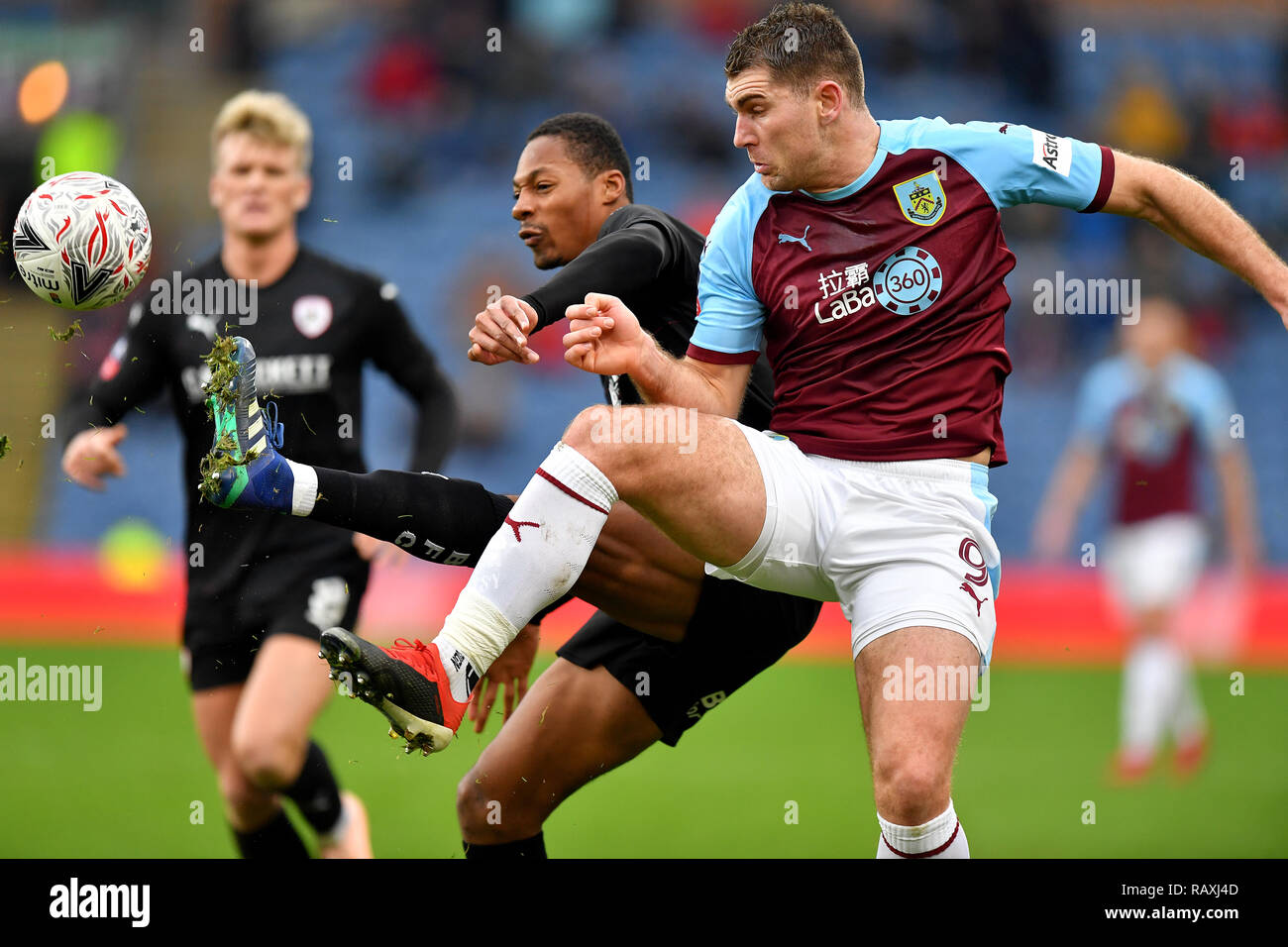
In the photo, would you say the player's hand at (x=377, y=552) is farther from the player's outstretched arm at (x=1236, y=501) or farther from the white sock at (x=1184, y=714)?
the player's outstretched arm at (x=1236, y=501)

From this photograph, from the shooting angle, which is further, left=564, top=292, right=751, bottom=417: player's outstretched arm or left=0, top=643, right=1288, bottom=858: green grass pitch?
left=0, top=643, right=1288, bottom=858: green grass pitch

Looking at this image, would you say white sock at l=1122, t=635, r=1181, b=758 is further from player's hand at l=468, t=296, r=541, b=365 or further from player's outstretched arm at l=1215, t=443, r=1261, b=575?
player's hand at l=468, t=296, r=541, b=365

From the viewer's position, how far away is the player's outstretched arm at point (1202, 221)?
3836 millimetres

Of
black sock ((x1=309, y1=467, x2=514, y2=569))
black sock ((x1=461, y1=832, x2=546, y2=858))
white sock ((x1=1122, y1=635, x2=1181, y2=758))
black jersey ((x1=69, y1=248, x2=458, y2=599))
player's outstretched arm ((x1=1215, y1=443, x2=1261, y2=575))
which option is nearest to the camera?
black sock ((x1=309, y1=467, x2=514, y2=569))

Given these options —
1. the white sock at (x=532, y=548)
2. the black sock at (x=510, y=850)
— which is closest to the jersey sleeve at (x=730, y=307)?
the white sock at (x=532, y=548)

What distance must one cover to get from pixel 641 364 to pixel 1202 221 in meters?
1.56

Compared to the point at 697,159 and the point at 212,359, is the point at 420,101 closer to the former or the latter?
the point at 697,159

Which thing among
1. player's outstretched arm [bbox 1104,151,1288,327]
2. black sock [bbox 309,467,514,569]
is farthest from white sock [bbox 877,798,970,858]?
player's outstretched arm [bbox 1104,151,1288,327]

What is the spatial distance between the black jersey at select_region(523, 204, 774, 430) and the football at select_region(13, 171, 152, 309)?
53.9 inches

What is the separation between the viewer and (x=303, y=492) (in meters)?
3.59

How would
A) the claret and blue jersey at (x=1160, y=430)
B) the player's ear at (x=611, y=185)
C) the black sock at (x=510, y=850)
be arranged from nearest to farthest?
the black sock at (x=510, y=850) < the player's ear at (x=611, y=185) < the claret and blue jersey at (x=1160, y=430)

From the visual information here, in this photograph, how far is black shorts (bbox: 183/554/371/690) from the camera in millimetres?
5398

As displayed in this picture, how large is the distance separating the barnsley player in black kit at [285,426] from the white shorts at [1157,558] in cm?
470

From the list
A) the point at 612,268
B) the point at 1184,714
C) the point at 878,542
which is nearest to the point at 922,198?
the point at 612,268
